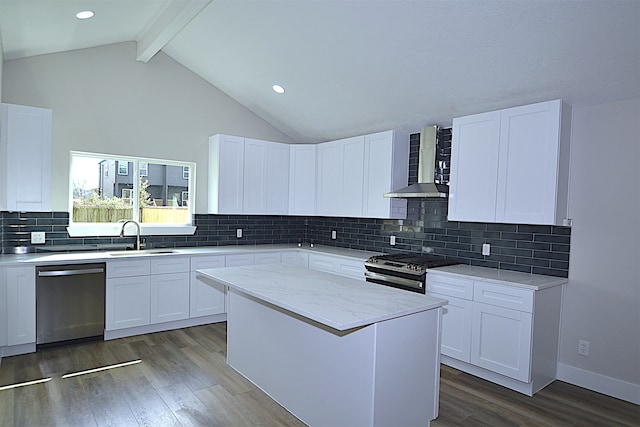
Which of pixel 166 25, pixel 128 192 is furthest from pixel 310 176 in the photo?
pixel 166 25

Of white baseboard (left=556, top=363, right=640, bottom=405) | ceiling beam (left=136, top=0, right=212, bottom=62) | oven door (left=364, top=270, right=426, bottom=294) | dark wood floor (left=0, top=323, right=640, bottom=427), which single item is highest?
ceiling beam (left=136, top=0, right=212, bottom=62)

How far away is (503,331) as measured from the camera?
320 centimetres

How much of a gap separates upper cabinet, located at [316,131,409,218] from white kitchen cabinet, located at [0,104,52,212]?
311cm

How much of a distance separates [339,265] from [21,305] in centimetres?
318

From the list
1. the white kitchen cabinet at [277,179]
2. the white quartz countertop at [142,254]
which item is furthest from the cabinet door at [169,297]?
the white kitchen cabinet at [277,179]

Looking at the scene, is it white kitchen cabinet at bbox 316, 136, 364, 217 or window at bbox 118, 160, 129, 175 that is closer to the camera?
window at bbox 118, 160, 129, 175

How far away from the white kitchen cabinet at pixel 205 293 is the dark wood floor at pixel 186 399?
0.93 metres

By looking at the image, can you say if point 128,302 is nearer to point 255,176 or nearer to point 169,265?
point 169,265

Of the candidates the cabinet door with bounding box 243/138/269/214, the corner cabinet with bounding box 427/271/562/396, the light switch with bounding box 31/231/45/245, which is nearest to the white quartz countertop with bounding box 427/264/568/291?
the corner cabinet with bounding box 427/271/562/396

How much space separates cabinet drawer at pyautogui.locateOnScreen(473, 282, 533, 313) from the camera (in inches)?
120

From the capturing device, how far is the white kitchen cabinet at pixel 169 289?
4.29 m

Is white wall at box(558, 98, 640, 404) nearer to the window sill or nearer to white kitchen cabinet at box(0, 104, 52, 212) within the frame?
the window sill

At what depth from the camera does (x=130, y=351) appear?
3789 millimetres

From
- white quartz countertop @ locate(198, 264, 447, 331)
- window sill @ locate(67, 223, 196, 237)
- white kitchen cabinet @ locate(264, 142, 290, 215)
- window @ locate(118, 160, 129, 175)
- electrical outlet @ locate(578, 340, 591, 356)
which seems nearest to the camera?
white quartz countertop @ locate(198, 264, 447, 331)
